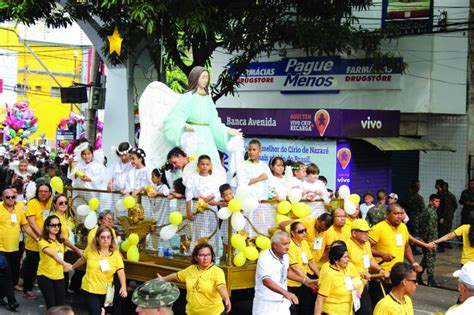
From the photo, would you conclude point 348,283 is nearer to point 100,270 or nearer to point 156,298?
point 100,270

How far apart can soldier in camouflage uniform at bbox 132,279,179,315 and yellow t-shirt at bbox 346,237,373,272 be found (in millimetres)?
4128

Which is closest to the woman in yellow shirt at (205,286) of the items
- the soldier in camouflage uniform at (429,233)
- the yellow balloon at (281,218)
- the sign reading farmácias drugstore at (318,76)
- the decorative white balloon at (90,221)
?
the yellow balloon at (281,218)

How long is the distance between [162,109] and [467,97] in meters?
9.14

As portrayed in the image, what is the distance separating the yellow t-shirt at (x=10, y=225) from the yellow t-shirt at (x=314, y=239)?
3724 mm

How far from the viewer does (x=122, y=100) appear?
54.7 feet

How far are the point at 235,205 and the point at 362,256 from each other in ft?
5.14

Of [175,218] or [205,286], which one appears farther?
[175,218]

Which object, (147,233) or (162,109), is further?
(162,109)

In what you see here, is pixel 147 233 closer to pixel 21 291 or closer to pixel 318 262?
pixel 318 262

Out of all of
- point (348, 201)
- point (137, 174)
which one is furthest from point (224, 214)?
point (348, 201)

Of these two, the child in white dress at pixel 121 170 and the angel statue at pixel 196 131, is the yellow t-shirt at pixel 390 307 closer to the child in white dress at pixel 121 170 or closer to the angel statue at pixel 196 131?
the angel statue at pixel 196 131

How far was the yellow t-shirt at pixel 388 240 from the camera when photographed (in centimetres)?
951

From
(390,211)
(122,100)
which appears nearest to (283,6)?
(122,100)

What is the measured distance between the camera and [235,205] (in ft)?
27.9
